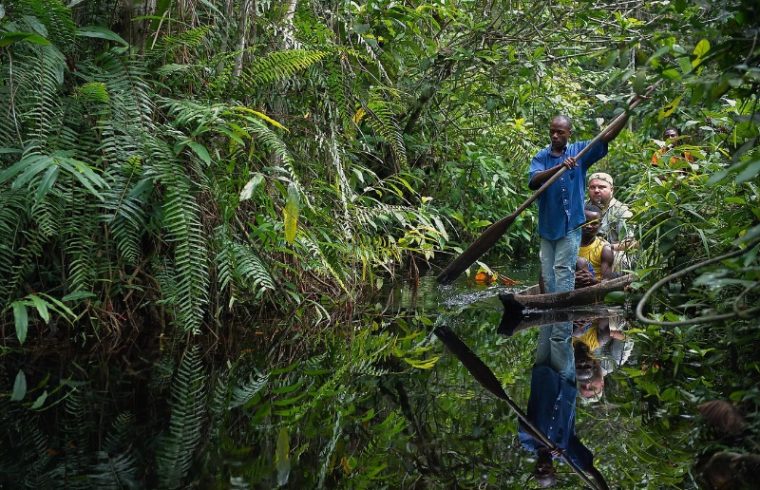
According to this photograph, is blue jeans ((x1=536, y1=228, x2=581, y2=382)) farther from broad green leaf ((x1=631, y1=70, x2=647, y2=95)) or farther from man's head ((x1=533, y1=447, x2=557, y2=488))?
man's head ((x1=533, y1=447, x2=557, y2=488))

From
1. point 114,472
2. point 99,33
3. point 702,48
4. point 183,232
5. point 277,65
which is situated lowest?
point 183,232

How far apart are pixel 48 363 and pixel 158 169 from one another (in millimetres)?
1085

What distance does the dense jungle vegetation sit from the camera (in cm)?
310

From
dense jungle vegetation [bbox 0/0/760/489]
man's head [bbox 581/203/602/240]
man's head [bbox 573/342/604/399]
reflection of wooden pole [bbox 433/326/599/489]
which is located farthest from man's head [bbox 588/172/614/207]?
Result: man's head [bbox 573/342/604/399]

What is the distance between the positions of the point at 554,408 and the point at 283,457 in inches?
51.0

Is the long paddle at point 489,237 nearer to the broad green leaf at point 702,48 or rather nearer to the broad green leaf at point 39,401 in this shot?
the broad green leaf at point 702,48

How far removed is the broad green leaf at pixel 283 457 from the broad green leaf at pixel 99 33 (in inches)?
91.5

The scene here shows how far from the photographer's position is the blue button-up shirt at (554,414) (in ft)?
10.6

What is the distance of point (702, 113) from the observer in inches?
207

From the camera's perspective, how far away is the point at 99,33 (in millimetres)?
4656

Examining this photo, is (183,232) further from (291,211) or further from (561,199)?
(561,199)

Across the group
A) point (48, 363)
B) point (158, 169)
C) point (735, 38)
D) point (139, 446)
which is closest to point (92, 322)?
point (48, 363)

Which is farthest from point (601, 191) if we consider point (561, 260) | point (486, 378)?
point (486, 378)

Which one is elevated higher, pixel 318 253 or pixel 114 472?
pixel 114 472
